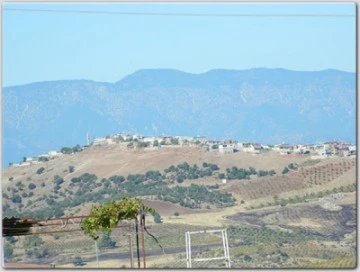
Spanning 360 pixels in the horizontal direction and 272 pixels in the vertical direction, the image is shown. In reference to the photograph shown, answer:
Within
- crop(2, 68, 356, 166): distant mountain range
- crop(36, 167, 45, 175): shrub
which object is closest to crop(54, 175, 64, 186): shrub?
crop(36, 167, 45, 175): shrub

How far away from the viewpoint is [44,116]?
59312 millimetres

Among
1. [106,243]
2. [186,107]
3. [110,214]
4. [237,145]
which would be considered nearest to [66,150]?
[237,145]

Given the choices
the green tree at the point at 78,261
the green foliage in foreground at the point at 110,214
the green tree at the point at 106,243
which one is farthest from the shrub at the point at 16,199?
the green foliage in foreground at the point at 110,214

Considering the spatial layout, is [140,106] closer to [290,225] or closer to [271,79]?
[271,79]

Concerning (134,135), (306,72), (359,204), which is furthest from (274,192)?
(359,204)

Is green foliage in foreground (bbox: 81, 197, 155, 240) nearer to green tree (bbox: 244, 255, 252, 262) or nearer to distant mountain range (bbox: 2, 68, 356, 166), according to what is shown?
green tree (bbox: 244, 255, 252, 262)

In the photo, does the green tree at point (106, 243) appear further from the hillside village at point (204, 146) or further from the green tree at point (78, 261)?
the hillside village at point (204, 146)

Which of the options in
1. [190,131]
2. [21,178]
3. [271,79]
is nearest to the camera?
[21,178]

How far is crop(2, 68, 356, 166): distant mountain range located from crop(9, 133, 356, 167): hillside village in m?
0.60

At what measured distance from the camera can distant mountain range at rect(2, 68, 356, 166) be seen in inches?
2249

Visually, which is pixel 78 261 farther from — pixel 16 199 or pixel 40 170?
pixel 40 170

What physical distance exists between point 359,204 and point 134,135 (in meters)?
54.8

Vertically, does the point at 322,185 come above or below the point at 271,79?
below

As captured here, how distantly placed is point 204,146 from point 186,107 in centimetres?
1138
